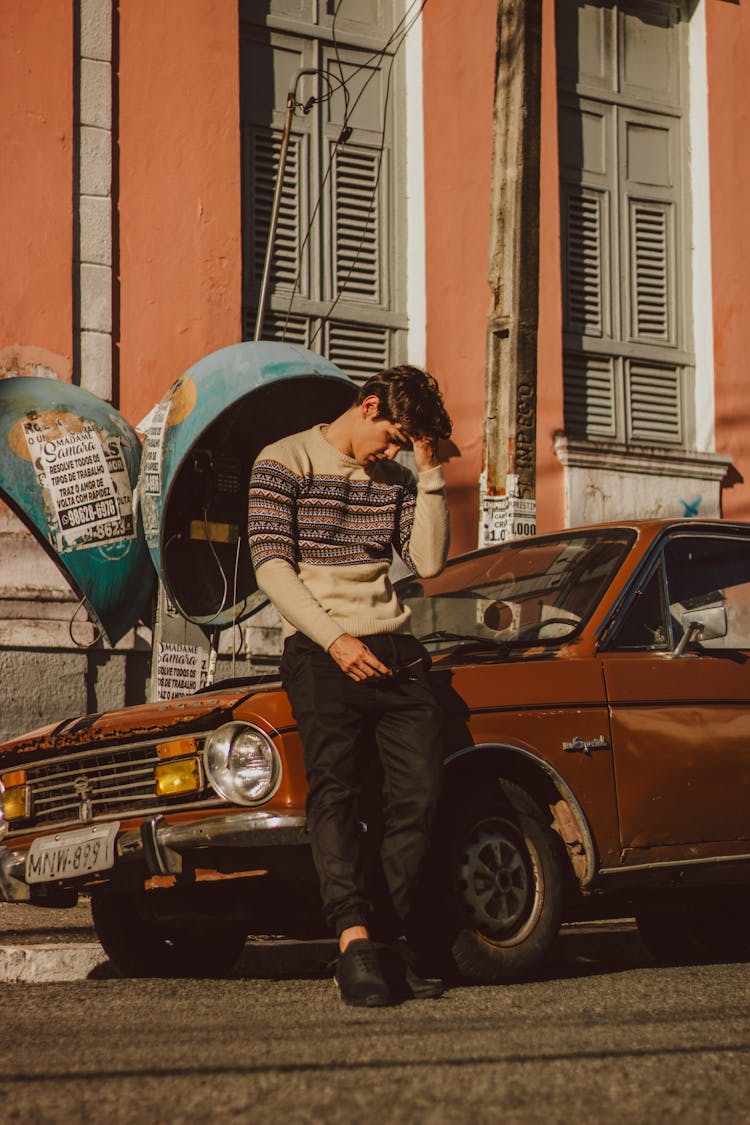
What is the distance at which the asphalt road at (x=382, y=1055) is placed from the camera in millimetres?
3426

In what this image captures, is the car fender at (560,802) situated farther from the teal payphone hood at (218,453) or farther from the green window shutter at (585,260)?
the green window shutter at (585,260)

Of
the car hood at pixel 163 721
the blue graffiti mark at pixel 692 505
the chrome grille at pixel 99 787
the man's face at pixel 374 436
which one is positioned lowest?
the chrome grille at pixel 99 787

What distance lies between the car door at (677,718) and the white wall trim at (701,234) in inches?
347

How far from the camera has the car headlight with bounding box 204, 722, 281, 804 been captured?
527cm

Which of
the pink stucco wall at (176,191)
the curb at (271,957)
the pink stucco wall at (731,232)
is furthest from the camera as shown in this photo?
the pink stucco wall at (731,232)

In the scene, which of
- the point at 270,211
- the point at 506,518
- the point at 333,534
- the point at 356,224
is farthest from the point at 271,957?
the point at 356,224

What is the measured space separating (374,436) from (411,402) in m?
0.17

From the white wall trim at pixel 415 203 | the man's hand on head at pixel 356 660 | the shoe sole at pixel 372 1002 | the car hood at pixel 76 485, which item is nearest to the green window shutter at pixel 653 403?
the white wall trim at pixel 415 203

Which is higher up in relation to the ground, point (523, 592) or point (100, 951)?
point (523, 592)

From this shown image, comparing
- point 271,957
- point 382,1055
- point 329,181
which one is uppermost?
point 329,181

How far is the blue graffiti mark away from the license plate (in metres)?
9.42

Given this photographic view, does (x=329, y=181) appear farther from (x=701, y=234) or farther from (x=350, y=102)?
(x=701, y=234)

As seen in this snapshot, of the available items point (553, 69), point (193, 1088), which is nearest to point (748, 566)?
point (193, 1088)

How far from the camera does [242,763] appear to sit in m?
5.33
